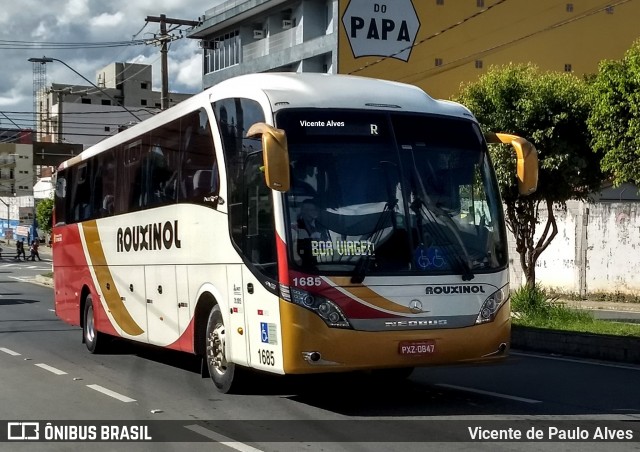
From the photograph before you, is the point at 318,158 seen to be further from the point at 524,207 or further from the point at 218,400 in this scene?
the point at 524,207

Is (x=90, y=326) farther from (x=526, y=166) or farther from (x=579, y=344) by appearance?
(x=526, y=166)

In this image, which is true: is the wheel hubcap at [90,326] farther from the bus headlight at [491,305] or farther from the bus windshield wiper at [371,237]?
the bus headlight at [491,305]

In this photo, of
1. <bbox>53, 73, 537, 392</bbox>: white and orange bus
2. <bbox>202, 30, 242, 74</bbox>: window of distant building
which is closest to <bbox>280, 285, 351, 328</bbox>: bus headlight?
<bbox>53, 73, 537, 392</bbox>: white and orange bus

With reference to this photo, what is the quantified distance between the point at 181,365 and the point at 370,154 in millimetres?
5802

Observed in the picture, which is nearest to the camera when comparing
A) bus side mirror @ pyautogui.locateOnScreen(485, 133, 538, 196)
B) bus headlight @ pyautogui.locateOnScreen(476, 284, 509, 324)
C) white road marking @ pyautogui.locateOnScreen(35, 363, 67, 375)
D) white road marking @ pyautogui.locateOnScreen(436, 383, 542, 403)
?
bus headlight @ pyautogui.locateOnScreen(476, 284, 509, 324)

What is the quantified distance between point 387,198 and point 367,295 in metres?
1.00

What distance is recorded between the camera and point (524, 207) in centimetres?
2119

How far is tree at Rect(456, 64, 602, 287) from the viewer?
840 inches

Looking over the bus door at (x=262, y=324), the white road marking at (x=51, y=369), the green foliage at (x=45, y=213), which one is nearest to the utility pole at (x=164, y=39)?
the white road marking at (x=51, y=369)

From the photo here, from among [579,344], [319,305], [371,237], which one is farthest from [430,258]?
[579,344]

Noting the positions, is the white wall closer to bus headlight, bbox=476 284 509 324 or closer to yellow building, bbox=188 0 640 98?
yellow building, bbox=188 0 640 98

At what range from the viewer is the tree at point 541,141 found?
21.3 m

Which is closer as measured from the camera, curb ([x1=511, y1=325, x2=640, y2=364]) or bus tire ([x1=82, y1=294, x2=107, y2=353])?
curb ([x1=511, y1=325, x2=640, y2=364])

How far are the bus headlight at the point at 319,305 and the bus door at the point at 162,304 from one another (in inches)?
136
